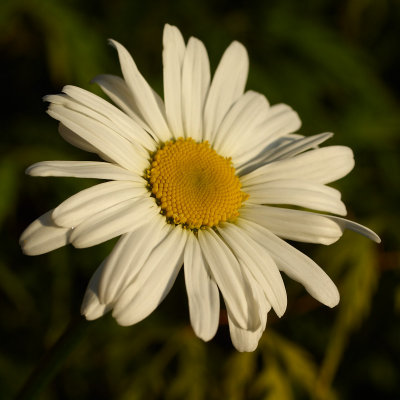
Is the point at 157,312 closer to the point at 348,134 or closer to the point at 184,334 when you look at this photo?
the point at 184,334

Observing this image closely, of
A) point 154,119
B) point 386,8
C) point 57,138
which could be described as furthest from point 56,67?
point 386,8

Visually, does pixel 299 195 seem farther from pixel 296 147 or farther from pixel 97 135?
pixel 97 135

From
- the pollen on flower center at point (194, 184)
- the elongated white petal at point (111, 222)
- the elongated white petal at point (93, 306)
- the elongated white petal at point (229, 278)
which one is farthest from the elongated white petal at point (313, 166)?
the elongated white petal at point (93, 306)

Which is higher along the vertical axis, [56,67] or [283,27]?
[56,67]

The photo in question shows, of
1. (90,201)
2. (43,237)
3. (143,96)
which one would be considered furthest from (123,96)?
(43,237)

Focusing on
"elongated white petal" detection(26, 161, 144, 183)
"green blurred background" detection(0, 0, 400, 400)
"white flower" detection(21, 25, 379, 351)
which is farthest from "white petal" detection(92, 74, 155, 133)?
"green blurred background" detection(0, 0, 400, 400)

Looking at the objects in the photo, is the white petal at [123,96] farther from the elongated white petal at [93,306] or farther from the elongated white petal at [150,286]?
the elongated white petal at [93,306]
